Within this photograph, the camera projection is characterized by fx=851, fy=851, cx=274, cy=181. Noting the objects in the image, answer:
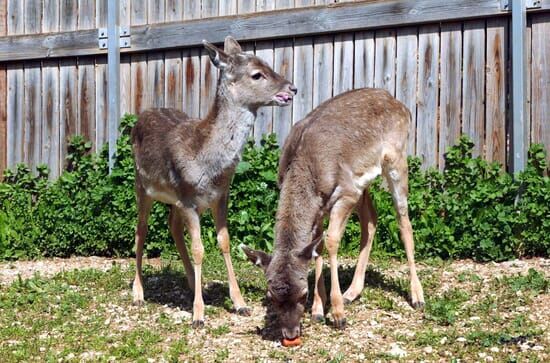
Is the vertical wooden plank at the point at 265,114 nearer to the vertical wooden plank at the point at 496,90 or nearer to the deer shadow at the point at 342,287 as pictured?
the deer shadow at the point at 342,287

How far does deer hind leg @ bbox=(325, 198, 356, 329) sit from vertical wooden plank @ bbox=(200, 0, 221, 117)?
4.12 m

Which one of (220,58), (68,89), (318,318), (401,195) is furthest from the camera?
(68,89)

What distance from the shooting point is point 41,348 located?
705 cm

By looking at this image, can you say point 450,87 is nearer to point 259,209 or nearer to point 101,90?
point 259,209

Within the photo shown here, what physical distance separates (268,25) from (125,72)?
2.31 metres

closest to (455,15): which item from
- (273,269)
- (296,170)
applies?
(296,170)

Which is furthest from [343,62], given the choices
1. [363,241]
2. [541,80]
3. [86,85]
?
[86,85]

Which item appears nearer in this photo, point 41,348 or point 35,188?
point 41,348

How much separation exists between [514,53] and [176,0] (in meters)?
4.52

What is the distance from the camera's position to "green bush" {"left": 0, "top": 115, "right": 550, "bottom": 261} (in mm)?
9188

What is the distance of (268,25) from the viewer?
1058 centimetres

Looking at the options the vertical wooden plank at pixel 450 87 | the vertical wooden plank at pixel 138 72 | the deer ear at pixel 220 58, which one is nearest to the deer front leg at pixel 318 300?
the deer ear at pixel 220 58

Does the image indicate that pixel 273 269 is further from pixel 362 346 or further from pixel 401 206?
pixel 401 206

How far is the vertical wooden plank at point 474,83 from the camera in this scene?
31.4 feet
